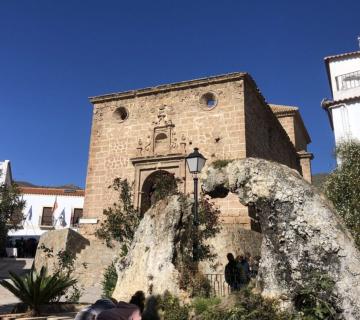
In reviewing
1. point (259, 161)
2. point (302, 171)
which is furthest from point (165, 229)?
point (302, 171)

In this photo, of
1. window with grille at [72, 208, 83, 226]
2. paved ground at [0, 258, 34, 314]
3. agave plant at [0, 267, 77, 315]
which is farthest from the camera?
A: window with grille at [72, 208, 83, 226]

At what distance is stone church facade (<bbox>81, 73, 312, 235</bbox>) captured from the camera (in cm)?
1552

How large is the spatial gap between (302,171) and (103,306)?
22.1m

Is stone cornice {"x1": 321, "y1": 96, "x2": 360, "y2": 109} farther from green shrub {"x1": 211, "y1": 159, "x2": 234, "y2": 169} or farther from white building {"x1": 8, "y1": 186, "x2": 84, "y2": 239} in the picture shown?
white building {"x1": 8, "y1": 186, "x2": 84, "y2": 239}

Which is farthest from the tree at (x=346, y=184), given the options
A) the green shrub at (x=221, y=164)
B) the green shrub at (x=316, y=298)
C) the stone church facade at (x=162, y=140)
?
the green shrub at (x=316, y=298)

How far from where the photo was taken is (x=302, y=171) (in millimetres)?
24375

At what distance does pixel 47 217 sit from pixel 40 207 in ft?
3.59

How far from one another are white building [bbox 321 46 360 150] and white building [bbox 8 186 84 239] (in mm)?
22756

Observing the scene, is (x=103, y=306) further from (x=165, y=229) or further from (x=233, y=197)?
(x=233, y=197)

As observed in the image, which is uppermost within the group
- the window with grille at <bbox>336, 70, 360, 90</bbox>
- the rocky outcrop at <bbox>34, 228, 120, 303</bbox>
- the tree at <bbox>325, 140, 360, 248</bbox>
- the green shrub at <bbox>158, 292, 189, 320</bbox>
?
the window with grille at <bbox>336, 70, 360, 90</bbox>

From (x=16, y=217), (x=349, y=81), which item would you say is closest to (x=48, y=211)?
(x=16, y=217)

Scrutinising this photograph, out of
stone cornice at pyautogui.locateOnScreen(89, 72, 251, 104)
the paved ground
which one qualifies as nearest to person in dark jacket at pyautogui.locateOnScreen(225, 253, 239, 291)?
the paved ground

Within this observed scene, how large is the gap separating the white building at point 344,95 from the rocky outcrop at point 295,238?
418 inches

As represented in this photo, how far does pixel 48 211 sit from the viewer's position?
3359 centimetres
